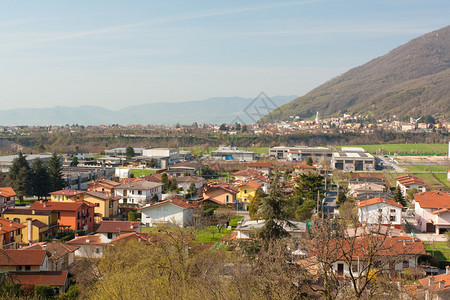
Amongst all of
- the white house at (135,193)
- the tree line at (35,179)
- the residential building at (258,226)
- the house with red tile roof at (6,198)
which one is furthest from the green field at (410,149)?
the house with red tile roof at (6,198)

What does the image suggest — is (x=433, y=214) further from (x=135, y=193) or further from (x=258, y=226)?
(x=135, y=193)

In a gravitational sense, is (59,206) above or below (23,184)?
below

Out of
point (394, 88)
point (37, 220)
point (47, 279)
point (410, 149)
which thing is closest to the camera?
point (47, 279)

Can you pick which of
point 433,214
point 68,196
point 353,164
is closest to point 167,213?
point 68,196

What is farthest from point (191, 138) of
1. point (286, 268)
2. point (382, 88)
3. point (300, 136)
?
point (382, 88)

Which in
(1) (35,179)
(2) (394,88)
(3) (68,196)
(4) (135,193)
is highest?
(2) (394,88)

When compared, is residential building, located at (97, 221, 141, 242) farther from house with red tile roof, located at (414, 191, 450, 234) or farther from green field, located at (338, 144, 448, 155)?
green field, located at (338, 144, 448, 155)

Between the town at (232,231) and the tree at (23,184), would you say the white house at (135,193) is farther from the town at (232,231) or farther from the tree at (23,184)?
the tree at (23,184)
